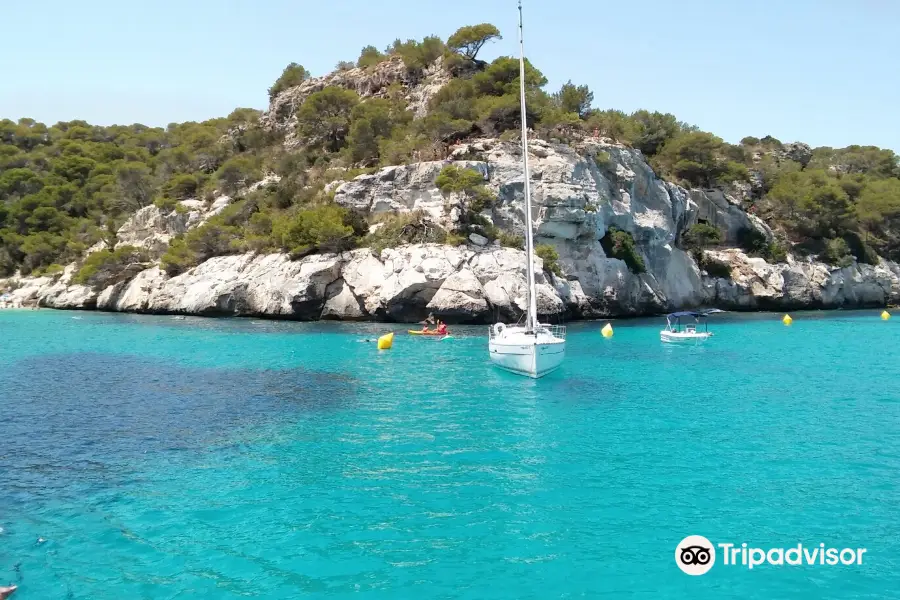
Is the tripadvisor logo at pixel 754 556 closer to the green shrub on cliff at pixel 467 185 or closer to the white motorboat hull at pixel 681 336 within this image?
the white motorboat hull at pixel 681 336

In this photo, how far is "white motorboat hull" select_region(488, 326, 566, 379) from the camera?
26.8m

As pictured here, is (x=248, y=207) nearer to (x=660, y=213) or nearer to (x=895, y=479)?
(x=660, y=213)

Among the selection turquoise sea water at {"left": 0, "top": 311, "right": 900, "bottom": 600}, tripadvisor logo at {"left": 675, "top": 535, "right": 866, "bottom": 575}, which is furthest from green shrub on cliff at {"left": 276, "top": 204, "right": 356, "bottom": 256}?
tripadvisor logo at {"left": 675, "top": 535, "right": 866, "bottom": 575}

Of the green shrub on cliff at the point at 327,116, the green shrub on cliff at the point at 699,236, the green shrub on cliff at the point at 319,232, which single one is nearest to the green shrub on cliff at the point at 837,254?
the green shrub on cliff at the point at 699,236

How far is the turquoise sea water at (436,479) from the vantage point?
1004 cm

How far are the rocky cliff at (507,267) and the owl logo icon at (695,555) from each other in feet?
114

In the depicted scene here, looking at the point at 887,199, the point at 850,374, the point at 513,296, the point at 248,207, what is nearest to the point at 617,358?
the point at 850,374

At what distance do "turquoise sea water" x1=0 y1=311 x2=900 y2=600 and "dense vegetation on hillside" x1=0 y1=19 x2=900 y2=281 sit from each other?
28102mm

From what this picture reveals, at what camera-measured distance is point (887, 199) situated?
80188 millimetres

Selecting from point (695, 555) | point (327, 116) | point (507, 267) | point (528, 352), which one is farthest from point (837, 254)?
point (695, 555)

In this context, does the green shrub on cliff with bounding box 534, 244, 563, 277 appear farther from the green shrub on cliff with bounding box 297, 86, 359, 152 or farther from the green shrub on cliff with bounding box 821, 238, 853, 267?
the green shrub on cliff with bounding box 821, 238, 853, 267

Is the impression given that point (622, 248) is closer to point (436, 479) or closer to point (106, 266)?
point (436, 479)

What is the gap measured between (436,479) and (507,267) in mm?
35745

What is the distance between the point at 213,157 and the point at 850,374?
77.4m
